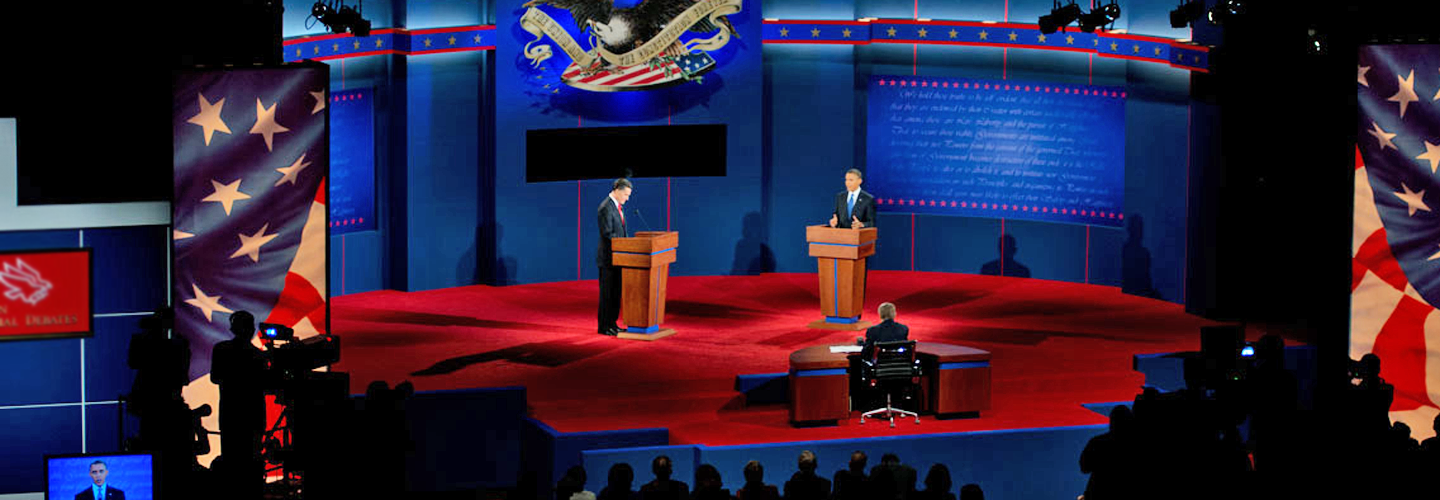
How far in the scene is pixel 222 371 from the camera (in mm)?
9648

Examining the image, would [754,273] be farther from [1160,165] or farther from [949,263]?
[1160,165]

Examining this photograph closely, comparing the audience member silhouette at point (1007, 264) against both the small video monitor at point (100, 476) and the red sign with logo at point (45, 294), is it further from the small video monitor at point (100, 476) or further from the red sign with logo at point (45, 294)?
the small video monitor at point (100, 476)

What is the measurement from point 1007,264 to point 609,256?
16.7 feet

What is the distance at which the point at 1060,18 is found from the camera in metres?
14.1

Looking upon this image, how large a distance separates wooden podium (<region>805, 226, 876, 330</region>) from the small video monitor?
6.50 metres

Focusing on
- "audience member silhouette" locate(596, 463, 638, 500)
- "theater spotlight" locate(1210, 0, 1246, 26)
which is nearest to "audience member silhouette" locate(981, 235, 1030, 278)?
"theater spotlight" locate(1210, 0, 1246, 26)

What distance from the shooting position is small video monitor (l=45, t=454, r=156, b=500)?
8.14 metres

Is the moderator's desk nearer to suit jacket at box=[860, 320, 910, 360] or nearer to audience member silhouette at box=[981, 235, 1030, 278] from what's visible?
suit jacket at box=[860, 320, 910, 360]

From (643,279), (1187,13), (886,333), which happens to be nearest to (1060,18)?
(1187,13)

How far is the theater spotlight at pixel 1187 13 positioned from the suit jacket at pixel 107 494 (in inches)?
344

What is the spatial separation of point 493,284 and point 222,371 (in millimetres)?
6319

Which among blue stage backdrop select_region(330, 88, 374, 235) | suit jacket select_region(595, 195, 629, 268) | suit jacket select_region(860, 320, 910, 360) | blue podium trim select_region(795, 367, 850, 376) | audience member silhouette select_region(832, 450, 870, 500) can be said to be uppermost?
blue stage backdrop select_region(330, 88, 374, 235)

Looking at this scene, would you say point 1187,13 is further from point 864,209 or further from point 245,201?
point 245,201

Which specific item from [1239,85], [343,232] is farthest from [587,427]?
[1239,85]
